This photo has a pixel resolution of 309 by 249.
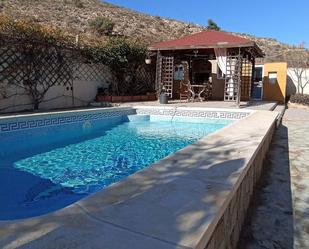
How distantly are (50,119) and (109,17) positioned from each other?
23716 mm

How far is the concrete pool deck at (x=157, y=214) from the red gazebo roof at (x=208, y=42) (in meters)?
8.77

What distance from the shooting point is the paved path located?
7.97 ft

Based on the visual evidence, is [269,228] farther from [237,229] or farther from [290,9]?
[290,9]

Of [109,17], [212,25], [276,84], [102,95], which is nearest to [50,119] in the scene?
[102,95]

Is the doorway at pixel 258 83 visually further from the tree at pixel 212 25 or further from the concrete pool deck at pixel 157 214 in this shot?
the tree at pixel 212 25

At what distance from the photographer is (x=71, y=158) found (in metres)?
5.34

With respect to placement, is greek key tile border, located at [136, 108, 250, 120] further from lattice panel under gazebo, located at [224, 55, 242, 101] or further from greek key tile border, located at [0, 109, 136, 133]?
lattice panel under gazebo, located at [224, 55, 242, 101]

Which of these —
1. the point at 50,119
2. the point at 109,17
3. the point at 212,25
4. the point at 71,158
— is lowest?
the point at 71,158

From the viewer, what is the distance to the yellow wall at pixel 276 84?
14969 mm

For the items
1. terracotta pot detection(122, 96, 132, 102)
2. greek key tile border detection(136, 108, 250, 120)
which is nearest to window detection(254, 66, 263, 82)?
terracotta pot detection(122, 96, 132, 102)

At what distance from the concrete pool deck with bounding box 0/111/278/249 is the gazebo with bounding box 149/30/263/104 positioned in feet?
28.4

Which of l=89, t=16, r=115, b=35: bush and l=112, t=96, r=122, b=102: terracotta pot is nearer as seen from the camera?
l=112, t=96, r=122, b=102: terracotta pot

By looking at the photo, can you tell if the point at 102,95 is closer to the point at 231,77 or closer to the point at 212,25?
the point at 231,77

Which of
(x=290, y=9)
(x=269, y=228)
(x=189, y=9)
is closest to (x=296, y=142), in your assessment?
(x=269, y=228)
